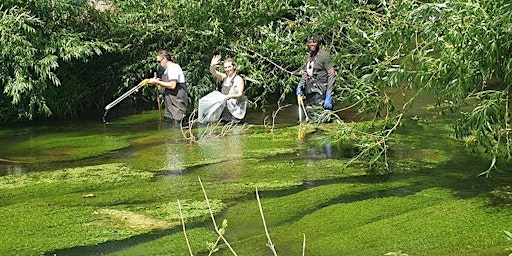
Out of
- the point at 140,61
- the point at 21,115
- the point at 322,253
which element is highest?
the point at 140,61

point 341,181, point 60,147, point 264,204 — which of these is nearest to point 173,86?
point 60,147

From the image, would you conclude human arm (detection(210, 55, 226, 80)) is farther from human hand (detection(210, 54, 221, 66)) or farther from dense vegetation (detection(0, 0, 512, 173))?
dense vegetation (detection(0, 0, 512, 173))

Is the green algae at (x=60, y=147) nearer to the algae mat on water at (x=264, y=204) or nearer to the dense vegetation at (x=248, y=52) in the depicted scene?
the algae mat on water at (x=264, y=204)

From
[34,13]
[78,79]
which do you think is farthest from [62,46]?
[78,79]

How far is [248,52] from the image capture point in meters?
11.5

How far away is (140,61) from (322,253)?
25.1 ft

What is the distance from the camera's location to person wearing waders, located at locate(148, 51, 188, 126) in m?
9.70

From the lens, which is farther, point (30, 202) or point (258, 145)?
point (258, 145)

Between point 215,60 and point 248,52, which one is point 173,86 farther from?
point 248,52

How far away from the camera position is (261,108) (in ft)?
38.8

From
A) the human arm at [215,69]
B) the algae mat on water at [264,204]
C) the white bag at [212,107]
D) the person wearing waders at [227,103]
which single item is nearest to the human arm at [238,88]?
the person wearing waders at [227,103]

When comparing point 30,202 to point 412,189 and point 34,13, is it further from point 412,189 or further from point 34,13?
point 34,13

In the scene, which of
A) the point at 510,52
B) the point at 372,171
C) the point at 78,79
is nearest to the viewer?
the point at 510,52

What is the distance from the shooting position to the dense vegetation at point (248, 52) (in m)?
5.16
